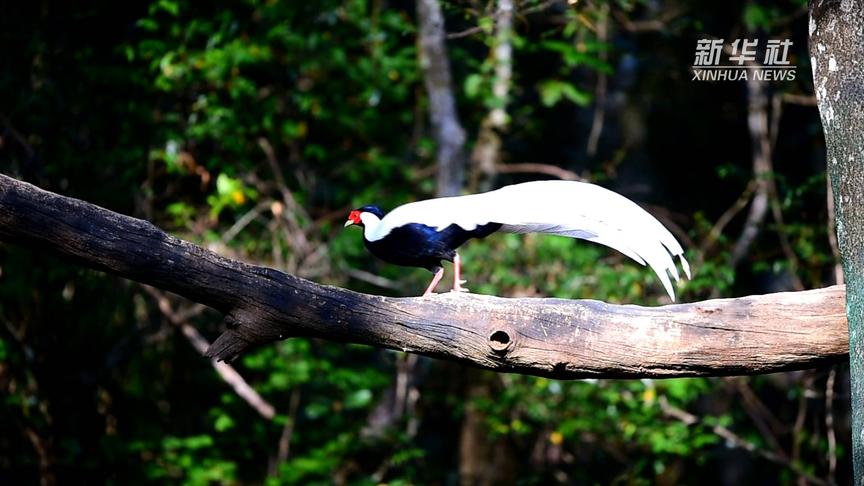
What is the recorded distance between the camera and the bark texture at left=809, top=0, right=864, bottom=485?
254 centimetres

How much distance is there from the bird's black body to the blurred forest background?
2.39 m

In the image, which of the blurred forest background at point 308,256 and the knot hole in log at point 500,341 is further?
the blurred forest background at point 308,256

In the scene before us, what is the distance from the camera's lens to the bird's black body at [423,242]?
297 centimetres

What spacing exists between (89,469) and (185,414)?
1.04 metres

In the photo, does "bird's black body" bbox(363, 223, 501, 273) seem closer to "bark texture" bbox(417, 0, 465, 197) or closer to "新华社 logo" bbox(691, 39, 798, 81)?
"新华社 logo" bbox(691, 39, 798, 81)

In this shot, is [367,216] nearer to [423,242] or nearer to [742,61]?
[423,242]

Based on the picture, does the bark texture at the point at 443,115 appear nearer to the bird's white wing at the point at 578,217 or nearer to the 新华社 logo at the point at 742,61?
the 新华社 logo at the point at 742,61

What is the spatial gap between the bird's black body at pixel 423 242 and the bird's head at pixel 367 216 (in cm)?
13

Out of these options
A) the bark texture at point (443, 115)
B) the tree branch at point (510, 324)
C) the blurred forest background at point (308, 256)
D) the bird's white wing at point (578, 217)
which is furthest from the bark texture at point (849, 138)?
the bark texture at point (443, 115)

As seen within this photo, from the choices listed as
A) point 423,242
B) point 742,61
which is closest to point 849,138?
point 423,242

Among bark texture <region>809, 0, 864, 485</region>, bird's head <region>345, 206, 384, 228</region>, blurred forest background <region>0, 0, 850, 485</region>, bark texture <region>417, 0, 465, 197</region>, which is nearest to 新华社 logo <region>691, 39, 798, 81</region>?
blurred forest background <region>0, 0, 850, 485</region>

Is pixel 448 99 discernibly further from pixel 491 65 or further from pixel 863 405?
pixel 863 405

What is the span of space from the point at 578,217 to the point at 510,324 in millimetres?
388

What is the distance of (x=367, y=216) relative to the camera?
3.21 m
